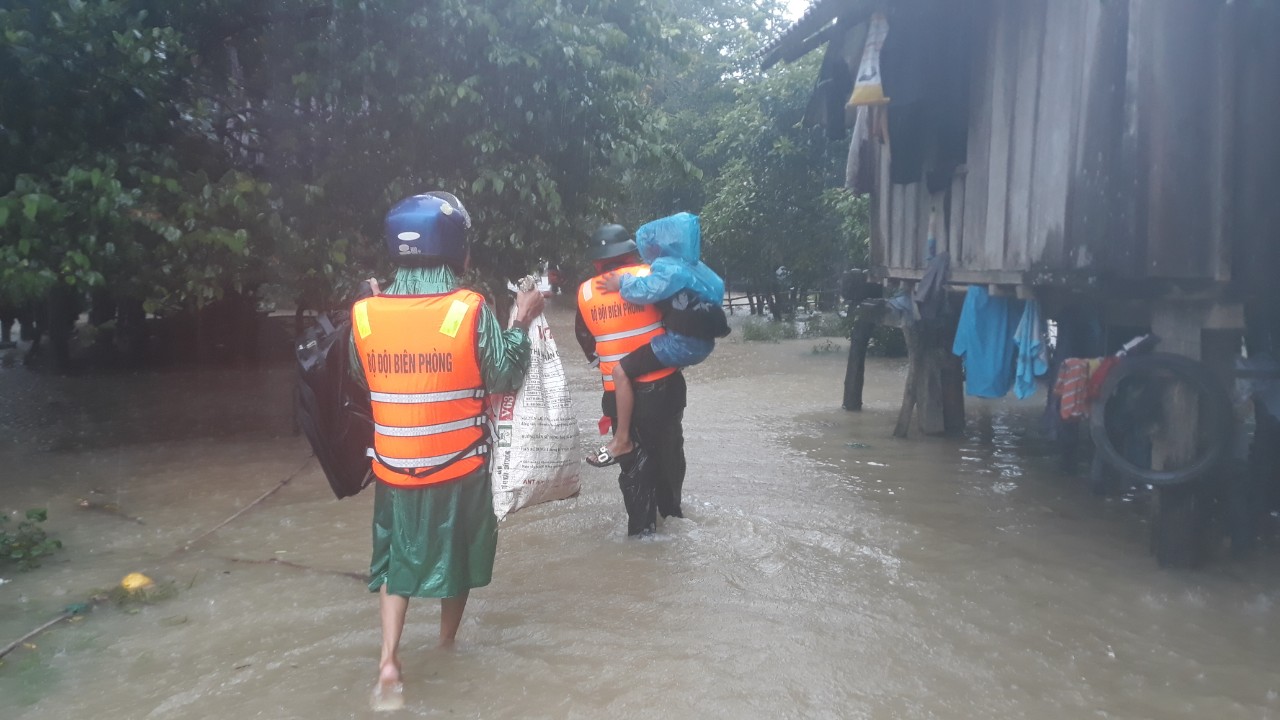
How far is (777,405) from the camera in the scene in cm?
1194

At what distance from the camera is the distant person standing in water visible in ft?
12.3

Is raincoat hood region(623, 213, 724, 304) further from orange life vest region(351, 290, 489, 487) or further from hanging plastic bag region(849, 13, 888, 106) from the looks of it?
hanging plastic bag region(849, 13, 888, 106)

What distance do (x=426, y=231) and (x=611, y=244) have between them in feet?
7.40

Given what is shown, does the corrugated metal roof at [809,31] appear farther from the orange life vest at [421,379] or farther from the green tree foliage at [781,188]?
the green tree foliage at [781,188]

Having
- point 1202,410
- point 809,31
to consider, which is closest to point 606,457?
point 1202,410

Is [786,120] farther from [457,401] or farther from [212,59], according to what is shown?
[457,401]

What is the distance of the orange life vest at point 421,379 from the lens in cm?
375

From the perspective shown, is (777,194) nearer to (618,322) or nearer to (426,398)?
(618,322)

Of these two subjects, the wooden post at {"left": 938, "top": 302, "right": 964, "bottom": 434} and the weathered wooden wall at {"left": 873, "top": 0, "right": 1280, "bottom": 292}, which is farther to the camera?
the wooden post at {"left": 938, "top": 302, "right": 964, "bottom": 434}

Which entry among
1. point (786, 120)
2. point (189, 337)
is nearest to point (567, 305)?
point (786, 120)

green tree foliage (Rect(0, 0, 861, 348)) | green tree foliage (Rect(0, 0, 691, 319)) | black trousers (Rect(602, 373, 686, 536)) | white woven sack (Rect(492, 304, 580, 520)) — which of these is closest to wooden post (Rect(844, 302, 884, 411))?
green tree foliage (Rect(0, 0, 861, 348))

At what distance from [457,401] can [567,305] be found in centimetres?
3244

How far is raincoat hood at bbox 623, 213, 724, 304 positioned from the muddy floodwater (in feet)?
4.87

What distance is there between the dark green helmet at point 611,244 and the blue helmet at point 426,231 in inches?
80.7
